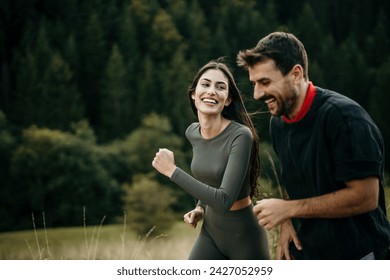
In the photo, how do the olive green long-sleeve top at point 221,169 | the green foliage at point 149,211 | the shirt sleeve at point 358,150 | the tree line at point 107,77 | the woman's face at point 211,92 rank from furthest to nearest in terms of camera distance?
the tree line at point 107,77, the green foliage at point 149,211, the woman's face at point 211,92, the olive green long-sleeve top at point 221,169, the shirt sleeve at point 358,150

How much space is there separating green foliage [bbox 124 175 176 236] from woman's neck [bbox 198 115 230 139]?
8435 millimetres

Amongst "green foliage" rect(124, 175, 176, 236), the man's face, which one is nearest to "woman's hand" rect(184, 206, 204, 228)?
the man's face

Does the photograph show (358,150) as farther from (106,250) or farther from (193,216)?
(106,250)

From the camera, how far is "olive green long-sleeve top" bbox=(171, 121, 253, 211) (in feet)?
5.65

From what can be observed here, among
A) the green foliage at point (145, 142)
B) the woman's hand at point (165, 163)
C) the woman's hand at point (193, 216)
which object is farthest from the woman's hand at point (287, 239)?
the green foliage at point (145, 142)

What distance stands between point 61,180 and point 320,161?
15.2 metres

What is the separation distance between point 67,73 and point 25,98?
283 cm

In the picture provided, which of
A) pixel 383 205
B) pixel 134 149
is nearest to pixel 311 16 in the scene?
pixel 134 149

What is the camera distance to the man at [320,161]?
1477mm

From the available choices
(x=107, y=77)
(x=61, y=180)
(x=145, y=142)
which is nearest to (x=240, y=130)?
(x=61, y=180)

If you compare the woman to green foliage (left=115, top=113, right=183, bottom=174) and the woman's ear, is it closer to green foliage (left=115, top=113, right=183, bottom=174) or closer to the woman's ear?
the woman's ear

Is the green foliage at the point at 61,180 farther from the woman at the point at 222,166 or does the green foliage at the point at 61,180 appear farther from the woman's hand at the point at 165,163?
the woman's hand at the point at 165,163

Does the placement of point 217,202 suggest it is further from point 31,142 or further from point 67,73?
point 67,73

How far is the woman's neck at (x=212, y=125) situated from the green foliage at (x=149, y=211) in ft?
27.7
